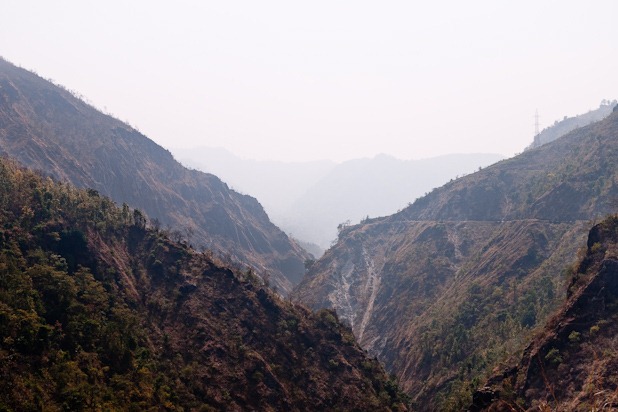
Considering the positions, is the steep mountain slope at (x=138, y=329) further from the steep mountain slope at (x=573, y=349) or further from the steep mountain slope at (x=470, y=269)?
the steep mountain slope at (x=470, y=269)

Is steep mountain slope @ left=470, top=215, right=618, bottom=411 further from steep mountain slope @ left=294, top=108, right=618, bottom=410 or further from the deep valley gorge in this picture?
steep mountain slope @ left=294, top=108, right=618, bottom=410

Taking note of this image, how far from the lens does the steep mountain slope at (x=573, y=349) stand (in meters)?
55.0

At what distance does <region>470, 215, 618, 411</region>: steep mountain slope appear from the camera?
180 ft

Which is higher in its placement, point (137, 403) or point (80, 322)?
point (80, 322)

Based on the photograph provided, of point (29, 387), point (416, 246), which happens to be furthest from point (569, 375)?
point (416, 246)

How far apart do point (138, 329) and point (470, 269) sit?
105 m

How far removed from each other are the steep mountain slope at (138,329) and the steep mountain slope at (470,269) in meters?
25.3

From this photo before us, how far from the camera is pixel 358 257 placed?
616 feet

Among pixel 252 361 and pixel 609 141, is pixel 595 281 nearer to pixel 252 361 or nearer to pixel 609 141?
pixel 252 361

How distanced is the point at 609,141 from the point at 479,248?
6116 cm

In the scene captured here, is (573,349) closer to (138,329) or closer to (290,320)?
(290,320)

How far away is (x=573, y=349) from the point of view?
58875 millimetres

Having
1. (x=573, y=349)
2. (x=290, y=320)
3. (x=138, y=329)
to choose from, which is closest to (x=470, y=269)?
(x=290, y=320)

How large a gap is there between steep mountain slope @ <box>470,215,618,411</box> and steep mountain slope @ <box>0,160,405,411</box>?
77.8 ft
